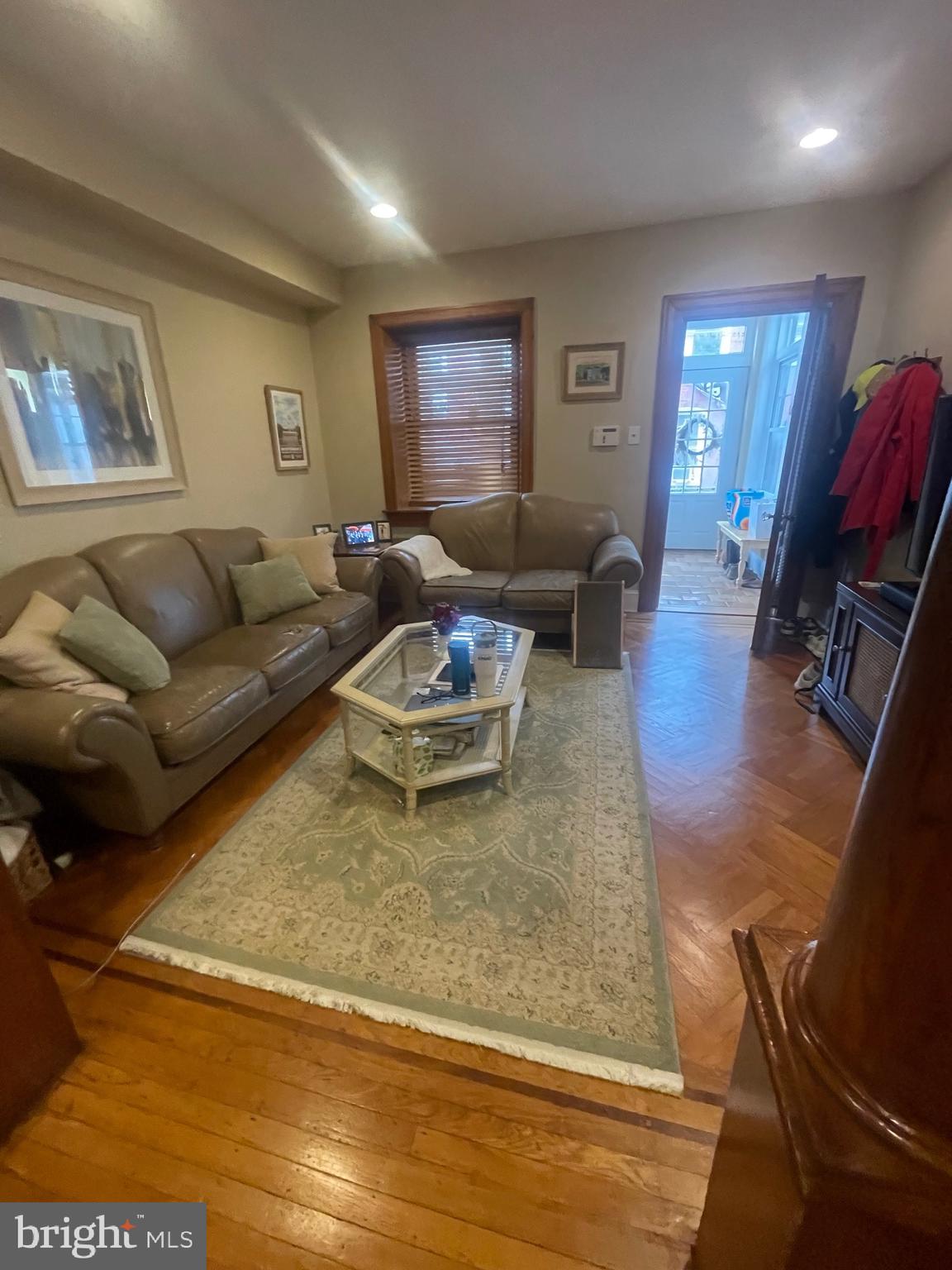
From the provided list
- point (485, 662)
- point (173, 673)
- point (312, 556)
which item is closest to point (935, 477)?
point (485, 662)

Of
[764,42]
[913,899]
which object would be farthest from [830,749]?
[764,42]

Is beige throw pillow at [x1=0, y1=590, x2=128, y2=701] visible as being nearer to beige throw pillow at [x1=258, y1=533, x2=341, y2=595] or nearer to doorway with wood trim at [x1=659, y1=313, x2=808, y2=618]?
beige throw pillow at [x1=258, y1=533, x2=341, y2=595]

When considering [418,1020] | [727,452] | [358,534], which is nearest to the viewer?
[418,1020]

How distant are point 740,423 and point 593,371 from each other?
3.08 m

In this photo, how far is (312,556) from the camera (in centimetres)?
323

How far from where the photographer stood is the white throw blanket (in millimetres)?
3500

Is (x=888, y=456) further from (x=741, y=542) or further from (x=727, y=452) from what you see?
(x=727, y=452)

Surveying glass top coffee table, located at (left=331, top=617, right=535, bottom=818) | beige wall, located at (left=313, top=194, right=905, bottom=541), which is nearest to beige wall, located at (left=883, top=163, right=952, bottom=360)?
beige wall, located at (left=313, top=194, right=905, bottom=541)

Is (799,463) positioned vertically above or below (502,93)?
below

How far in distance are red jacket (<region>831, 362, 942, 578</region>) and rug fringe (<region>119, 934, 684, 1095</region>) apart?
293 centimetres

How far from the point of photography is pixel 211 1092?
115cm

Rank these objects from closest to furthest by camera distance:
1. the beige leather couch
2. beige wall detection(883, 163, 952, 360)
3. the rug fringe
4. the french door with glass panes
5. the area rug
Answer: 1. the rug fringe
2. the area rug
3. the beige leather couch
4. beige wall detection(883, 163, 952, 360)
5. the french door with glass panes

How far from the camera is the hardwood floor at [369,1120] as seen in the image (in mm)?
946

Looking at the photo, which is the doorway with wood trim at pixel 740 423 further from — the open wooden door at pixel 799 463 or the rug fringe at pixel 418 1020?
the rug fringe at pixel 418 1020
